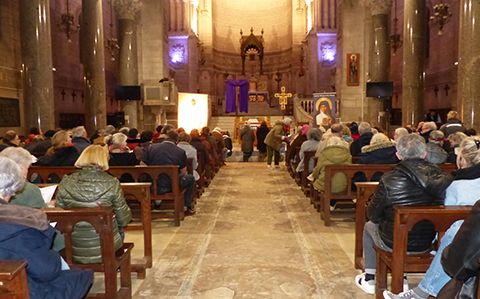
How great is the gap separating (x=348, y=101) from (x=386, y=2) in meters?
4.70

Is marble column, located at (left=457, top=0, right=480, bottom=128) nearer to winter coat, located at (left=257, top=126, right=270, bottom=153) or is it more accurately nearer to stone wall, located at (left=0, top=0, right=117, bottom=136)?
winter coat, located at (left=257, top=126, right=270, bottom=153)

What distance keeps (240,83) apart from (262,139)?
12613 mm

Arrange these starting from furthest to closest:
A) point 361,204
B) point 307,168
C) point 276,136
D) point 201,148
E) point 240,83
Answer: point 240,83 → point 276,136 → point 201,148 → point 307,168 → point 361,204

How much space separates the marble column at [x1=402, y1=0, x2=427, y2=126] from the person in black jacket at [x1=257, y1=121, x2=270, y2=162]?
4.69 metres

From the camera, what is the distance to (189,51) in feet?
79.9

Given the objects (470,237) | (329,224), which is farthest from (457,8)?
(470,237)

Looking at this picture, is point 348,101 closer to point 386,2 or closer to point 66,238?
point 386,2

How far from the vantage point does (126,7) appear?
17.6m

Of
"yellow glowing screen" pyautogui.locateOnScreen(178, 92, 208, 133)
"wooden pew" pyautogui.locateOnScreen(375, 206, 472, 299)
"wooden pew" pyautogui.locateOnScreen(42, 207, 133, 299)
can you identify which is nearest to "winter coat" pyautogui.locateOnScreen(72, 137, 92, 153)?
"wooden pew" pyautogui.locateOnScreen(42, 207, 133, 299)

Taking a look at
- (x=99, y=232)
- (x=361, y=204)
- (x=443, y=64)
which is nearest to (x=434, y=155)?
(x=361, y=204)

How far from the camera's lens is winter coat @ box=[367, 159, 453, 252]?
3.05 m

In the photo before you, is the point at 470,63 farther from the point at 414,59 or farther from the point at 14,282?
the point at 14,282

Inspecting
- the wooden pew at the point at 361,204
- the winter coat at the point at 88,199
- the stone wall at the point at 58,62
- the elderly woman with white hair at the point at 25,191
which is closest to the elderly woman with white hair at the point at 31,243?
the winter coat at the point at 88,199

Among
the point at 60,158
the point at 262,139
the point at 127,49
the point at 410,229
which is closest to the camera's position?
the point at 410,229
